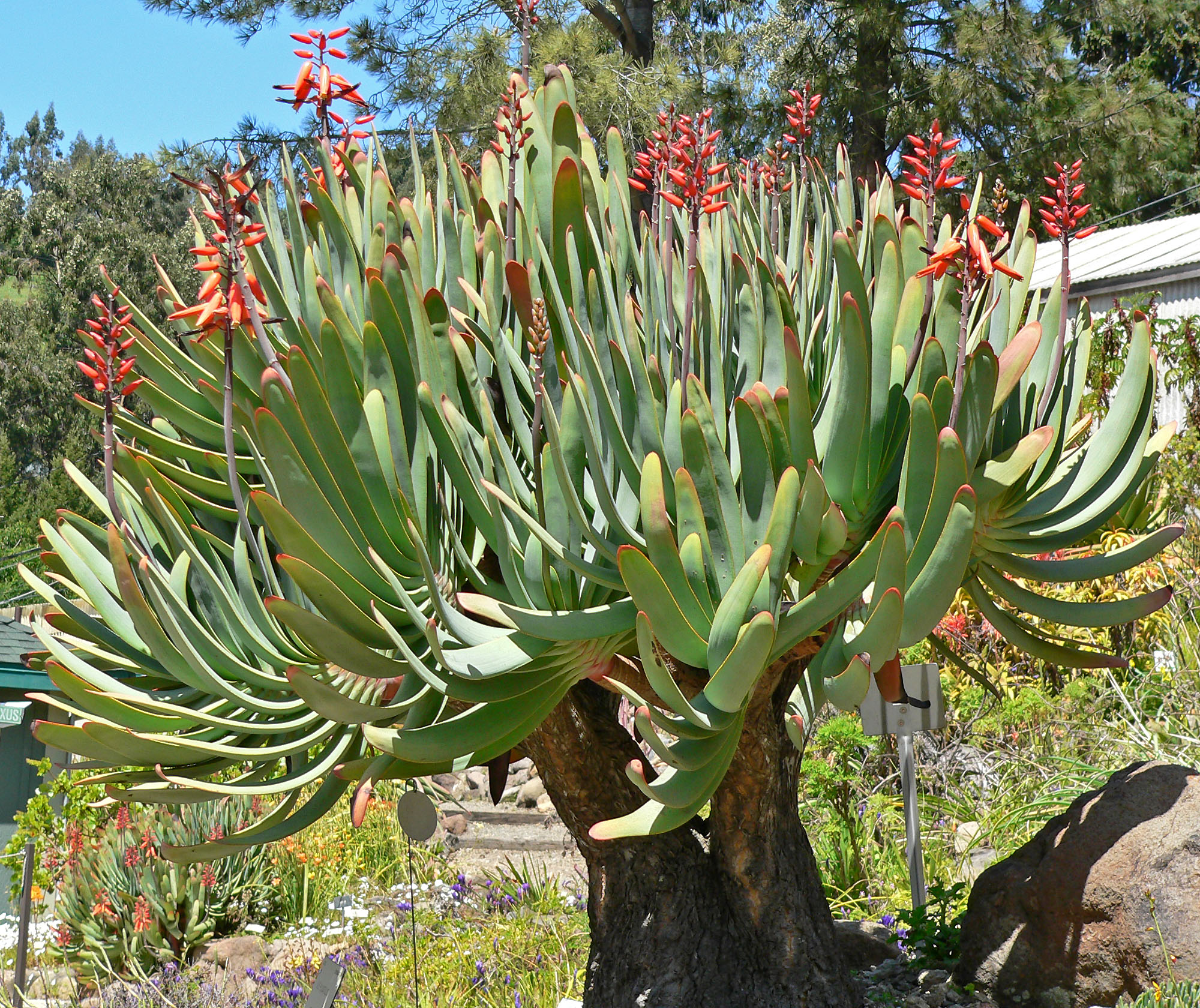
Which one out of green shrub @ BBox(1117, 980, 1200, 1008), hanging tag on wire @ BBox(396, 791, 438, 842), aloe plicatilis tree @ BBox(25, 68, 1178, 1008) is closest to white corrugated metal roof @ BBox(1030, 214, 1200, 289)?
green shrub @ BBox(1117, 980, 1200, 1008)

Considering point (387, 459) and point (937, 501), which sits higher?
point (387, 459)

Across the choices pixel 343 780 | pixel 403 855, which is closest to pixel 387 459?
pixel 343 780

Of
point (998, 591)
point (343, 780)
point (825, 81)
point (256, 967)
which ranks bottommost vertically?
point (256, 967)

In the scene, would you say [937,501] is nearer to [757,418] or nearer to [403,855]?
[757,418]

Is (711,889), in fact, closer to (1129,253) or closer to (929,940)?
(929,940)

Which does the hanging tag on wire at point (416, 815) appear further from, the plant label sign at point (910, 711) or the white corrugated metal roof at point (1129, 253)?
the white corrugated metal roof at point (1129, 253)

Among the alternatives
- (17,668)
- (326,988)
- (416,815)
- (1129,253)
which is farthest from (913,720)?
(1129,253)

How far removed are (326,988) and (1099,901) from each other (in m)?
2.16

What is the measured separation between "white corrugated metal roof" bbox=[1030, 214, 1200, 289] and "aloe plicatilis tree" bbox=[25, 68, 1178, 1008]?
9314mm

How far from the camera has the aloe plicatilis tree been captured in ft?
6.33

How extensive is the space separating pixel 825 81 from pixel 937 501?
1148cm

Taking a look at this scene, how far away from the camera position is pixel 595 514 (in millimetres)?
2164

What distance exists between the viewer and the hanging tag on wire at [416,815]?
8.99 ft

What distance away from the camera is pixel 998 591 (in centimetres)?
266
